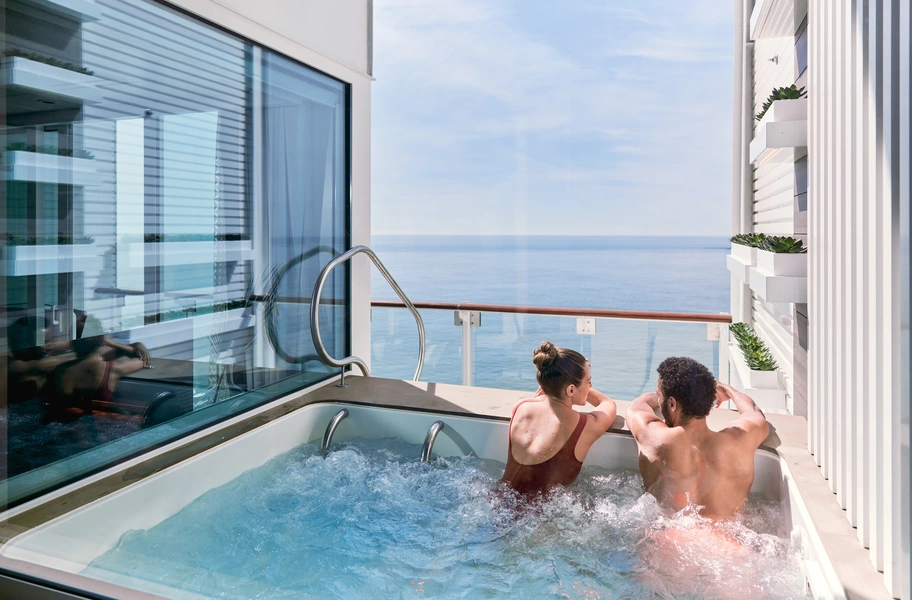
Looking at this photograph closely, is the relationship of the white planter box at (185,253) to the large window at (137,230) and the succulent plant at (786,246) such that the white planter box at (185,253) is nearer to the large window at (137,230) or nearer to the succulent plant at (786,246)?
the large window at (137,230)

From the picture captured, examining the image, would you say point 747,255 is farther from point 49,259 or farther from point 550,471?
point 49,259

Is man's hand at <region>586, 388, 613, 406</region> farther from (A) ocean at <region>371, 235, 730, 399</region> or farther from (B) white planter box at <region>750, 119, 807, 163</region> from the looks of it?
(A) ocean at <region>371, 235, 730, 399</region>

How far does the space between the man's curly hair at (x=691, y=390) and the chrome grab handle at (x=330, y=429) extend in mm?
1462

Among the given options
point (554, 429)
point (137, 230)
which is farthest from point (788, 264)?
point (137, 230)

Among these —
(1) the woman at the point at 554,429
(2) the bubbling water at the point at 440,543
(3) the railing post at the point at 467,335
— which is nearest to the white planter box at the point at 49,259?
(2) the bubbling water at the point at 440,543

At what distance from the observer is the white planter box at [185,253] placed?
209 centimetres

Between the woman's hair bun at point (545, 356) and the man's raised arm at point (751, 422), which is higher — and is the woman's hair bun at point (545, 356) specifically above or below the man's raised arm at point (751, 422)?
above

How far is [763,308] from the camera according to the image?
4016 mm

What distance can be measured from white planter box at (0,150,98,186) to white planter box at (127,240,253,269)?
276mm

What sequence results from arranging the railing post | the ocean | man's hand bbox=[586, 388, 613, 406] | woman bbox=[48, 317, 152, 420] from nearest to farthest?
woman bbox=[48, 317, 152, 420] < man's hand bbox=[586, 388, 613, 406] < the railing post < the ocean

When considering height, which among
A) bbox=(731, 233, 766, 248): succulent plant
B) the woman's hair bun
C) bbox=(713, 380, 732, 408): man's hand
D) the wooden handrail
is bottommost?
bbox=(713, 380, 732, 408): man's hand

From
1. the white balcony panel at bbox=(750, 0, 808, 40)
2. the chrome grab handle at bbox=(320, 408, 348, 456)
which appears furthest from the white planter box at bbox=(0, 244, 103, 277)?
the white balcony panel at bbox=(750, 0, 808, 40)

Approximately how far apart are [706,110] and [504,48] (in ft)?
16.2

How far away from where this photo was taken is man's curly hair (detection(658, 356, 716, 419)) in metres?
1.95
